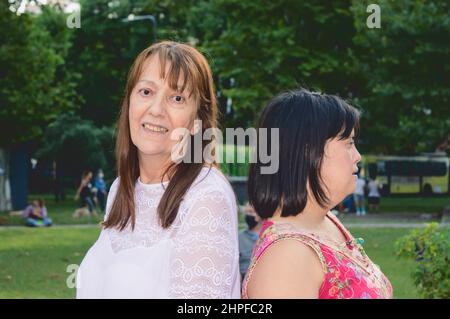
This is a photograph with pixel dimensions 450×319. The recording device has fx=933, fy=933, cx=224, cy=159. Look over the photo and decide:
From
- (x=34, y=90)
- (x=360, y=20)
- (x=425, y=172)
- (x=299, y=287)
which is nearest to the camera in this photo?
(x=299, y=287)

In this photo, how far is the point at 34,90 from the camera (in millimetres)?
31094

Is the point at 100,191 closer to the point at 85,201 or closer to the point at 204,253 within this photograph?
the point at 85,201

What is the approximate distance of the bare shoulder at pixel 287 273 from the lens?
244 centimetres

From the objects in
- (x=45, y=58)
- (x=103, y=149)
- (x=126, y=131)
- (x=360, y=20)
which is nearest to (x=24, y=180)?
(x=103, y=149)

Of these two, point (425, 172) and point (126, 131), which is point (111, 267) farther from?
point (425, 172)

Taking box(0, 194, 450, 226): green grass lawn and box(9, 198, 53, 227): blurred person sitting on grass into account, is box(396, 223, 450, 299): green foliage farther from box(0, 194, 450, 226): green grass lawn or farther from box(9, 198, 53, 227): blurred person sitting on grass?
box(9, 198, 53, 227): blurred person sitting on grass

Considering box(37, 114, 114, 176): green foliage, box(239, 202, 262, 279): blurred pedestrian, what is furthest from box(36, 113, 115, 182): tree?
box(239, 202, 262, 279): blurred pedestrian

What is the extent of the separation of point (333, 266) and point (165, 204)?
500 mm

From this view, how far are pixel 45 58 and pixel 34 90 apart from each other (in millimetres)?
1530

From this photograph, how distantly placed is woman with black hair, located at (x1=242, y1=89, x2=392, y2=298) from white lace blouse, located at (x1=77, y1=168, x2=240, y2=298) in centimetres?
9

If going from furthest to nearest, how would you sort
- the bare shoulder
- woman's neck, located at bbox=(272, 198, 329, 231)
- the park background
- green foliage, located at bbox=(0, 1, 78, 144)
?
1. green foliage, located at bbox=(0, 1, 78, 144)
2. the park background
3. woman's neck, located at bbox=(272, 198, 329, 231)
4. the bare shoulder

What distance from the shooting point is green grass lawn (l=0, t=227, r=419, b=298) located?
42.3 ft

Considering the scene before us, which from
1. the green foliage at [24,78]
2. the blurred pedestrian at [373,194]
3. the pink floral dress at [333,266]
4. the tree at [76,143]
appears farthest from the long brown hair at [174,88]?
the tree at [76,143]

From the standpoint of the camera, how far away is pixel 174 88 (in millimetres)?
2773
